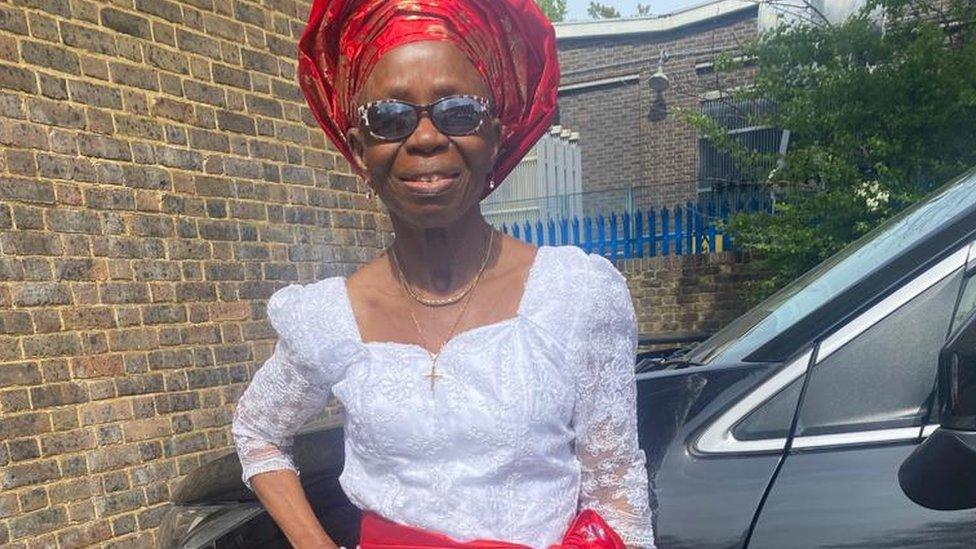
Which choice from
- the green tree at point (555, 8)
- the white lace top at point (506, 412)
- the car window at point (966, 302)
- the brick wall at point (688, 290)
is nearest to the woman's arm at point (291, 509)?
the white lace top at point (506, 412)

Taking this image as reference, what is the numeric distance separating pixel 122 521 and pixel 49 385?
72cm

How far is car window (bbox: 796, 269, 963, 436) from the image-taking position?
134 cm

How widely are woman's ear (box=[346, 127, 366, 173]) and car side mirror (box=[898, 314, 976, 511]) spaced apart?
0.99 metres

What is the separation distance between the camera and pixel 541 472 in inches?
45.1

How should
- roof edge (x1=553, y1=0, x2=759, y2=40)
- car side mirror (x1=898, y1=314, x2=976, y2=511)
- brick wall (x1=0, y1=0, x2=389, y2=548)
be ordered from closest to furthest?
1. car side mirror (x1=898, y1=314, x2=976, y2=511)
2. brick wall (x1=0, y1=0, x2=389, y2=548)
3. roof edge (x1=553, y1=0, x2=759, y2=40)

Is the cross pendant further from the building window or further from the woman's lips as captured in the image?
the building window


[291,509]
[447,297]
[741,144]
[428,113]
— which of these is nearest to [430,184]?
[428,113]

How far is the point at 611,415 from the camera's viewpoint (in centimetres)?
115

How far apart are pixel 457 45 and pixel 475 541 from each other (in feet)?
2.66

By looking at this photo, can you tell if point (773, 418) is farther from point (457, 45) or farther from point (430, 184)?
point (457, 45)

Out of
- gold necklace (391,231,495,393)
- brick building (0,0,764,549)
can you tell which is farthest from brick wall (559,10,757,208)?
gold necklace (391,231,495,393)

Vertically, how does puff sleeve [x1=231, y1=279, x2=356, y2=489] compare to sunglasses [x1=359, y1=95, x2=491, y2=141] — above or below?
below

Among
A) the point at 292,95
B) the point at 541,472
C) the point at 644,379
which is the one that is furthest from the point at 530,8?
the point at 292,95

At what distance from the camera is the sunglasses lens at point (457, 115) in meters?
1.10
